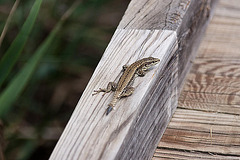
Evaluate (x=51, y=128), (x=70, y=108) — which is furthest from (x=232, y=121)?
(x=70, y=108)

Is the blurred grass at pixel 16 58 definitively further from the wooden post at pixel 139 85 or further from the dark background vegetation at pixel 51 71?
the dark background vegetation at pixel 51 71

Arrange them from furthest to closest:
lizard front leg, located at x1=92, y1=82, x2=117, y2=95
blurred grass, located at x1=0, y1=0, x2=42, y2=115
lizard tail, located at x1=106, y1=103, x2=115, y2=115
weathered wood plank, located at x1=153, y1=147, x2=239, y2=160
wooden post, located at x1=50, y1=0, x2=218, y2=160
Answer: blurred grass, located at x1=0, y1=0, x2=42, y2=115 → weathered wood plank, located at x1=153, y1=147, x2=239, y2=160 → lizard front leg, located at x1=92, y1=82, x2=117, y2=95 → lizard tail, located at x1=106, y1=103, x2=115, y2=115 → wooden post, located at x1=50, y1=0, x2=218, y2=160

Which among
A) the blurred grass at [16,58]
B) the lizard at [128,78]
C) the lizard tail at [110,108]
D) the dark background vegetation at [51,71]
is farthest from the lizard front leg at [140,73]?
the dark background vegetation at [51,71]

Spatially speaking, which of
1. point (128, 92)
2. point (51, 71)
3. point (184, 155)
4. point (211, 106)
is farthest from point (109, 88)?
point (51, 71)

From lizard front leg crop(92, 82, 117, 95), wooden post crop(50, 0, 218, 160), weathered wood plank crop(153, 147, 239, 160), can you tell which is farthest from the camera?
weathered wood plank crop(153, 147, 239, 160)

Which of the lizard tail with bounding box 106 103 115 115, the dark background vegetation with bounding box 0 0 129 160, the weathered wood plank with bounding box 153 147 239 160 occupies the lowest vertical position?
the lizard tail with bounding box 106 103 115 115

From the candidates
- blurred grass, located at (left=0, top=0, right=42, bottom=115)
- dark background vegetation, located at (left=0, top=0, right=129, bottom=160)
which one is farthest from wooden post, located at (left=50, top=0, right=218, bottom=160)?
dark background vegetation, located at (left=0, top=0, right=129, bottom=160)

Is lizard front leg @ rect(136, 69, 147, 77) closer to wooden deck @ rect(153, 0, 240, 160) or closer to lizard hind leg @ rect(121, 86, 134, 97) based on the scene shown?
lizard hind leg @ rect(121, 86, 134, 97)
